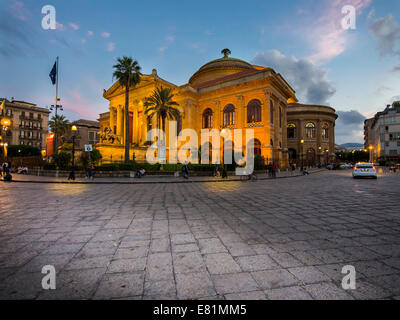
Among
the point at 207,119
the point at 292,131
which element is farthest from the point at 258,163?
the point at 292,131

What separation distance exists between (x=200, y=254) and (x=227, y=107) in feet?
110

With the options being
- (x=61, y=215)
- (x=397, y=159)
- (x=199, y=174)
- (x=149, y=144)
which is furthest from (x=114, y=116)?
(x=397, y=159)

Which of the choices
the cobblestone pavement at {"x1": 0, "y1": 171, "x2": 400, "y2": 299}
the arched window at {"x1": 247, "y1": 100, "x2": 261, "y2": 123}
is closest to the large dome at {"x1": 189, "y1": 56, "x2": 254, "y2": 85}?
the arched window at {"x1": 247, "y1": 100, "x2": 261, "y2": 123}

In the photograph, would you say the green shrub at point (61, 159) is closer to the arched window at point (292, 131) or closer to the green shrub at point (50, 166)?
the green shrub at point (50, 166)

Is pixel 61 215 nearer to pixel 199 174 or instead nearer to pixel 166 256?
pixel 166 256

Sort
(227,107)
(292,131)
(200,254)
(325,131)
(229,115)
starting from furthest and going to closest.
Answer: (325,131) → (292,131) → (227,107) → (229,115) → (200,254)

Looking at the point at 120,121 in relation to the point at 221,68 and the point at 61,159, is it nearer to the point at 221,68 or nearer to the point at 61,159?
the point at 61,159

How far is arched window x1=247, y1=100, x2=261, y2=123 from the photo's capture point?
3034 cm

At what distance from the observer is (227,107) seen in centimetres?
3391

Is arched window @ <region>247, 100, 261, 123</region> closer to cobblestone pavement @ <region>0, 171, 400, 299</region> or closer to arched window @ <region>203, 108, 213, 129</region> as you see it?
arched window @ <region>203, 108, 213, 129</region>

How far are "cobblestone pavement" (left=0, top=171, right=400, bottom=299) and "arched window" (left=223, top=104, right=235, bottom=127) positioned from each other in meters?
A: 29.8

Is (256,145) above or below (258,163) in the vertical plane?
above
